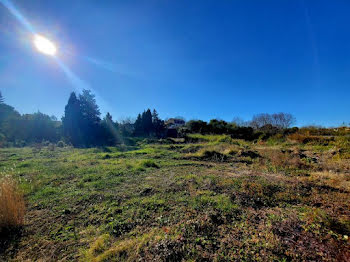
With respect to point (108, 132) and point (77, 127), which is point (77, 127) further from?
point (108, 132)

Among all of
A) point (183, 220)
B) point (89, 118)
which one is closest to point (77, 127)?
point (89, 118)

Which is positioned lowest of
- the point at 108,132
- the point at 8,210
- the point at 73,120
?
the point at 8,210

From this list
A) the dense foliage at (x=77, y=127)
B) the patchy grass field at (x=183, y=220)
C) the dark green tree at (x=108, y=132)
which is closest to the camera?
the patchy grass field at (x=183, y=220)

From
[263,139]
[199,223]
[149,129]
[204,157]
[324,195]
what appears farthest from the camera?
[149,129]

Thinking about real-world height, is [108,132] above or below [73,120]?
below

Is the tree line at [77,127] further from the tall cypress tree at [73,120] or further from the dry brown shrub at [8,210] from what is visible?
the dry brown shrub at [8,210]

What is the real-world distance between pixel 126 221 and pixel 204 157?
21.8 feet

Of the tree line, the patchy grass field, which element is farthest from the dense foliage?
the patchy grass field

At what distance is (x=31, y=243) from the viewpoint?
230cm

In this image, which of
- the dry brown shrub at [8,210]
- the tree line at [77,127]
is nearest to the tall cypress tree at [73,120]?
the tree line at [77,127]

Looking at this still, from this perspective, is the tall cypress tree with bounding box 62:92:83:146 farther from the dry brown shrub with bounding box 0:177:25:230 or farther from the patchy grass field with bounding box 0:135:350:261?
the dry brown shrub with bounding box 0:177:25:230

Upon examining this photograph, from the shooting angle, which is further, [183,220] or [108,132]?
[108,132]

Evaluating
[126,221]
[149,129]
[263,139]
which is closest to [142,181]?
[126,221]

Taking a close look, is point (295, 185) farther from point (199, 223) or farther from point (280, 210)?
point (199, 223)
